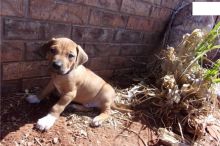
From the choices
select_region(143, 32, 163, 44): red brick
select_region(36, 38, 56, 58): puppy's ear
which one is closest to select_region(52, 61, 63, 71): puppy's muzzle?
select_region(36, 38, 56, 58): puppy's ear

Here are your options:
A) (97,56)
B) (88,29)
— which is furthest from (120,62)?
(88,29)

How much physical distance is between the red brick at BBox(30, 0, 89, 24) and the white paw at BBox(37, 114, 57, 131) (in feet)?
2.25

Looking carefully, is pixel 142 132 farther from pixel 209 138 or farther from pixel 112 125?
pixel 209 138

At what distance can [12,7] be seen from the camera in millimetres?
1747

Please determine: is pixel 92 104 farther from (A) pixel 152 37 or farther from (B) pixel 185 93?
(A) pixel 152 37

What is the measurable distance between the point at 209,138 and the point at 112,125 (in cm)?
81

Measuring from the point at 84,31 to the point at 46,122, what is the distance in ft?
2.78

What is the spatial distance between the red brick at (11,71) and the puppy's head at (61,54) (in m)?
0.30

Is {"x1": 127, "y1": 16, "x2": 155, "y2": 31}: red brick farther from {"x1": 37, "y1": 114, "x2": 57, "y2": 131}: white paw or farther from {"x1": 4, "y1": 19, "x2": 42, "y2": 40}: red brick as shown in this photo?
{"x1": 37, "y1": 114, "x2": 57, "y2": 131}: white paw

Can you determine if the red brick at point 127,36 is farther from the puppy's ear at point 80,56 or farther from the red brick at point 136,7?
the puppy's ear at point 80,56

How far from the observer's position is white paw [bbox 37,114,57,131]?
5.56 feet

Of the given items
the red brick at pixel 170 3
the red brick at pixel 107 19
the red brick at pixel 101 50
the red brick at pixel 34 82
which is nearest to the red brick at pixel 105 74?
the red brick at pixel 101 50

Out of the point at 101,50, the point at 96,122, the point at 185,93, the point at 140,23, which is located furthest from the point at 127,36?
the point at 96,122

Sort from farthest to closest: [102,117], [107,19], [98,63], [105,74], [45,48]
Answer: [105,74] → [98,63] → [107,19] → [102,117] → [45,48]
